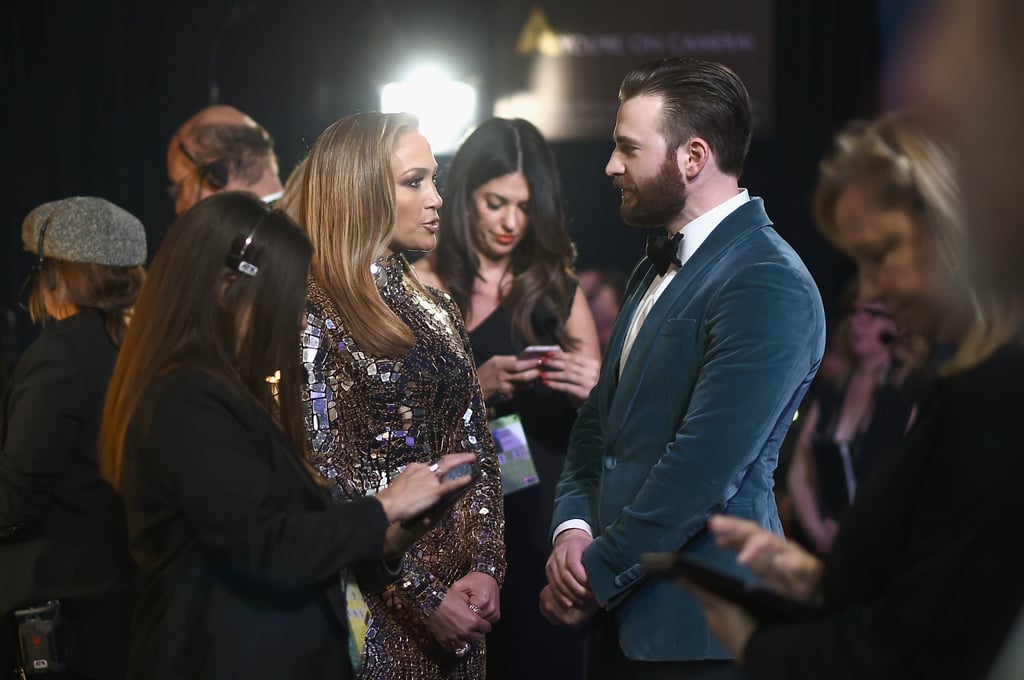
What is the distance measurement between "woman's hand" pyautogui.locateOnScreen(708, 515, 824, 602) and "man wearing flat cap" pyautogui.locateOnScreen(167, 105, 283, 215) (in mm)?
2598

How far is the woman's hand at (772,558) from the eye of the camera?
133 cm

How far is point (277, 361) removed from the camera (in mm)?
1692

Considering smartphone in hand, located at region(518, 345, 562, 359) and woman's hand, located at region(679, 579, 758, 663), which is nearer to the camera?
woman's hand, located at region(679, 579, 758, 663)

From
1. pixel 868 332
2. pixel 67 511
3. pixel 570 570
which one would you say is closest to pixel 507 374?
pixel 570 570

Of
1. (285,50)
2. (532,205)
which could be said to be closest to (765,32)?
(285,50)

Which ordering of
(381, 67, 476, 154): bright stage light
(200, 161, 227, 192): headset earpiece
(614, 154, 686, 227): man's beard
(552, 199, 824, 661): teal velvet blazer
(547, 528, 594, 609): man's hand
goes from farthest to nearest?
Answer: (381, 67, 476, 154): bright stage light
(200, 161, 227, 192): headset earpiece
(614, 154, 686, 227): man's beard
(547, 528, 594, 609): man's hand
(552, 199, 824, 661): teal velvet blazer

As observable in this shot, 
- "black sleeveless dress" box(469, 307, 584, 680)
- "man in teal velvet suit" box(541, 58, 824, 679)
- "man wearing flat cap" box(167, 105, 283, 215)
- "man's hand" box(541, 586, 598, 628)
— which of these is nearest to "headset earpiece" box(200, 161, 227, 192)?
"man wearing flat cap" box(167, 105, 283, 215)

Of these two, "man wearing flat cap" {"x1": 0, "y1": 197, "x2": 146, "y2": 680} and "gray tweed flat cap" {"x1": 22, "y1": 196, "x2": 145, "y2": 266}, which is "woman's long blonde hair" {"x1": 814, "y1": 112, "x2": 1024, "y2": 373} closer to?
Result: "man wearing flat cap" {"x1": 0, "y1": 197, "x2": 146, "y2": 680}

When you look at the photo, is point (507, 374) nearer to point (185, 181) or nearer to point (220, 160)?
point (220, 160)

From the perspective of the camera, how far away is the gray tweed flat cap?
2.74 meters

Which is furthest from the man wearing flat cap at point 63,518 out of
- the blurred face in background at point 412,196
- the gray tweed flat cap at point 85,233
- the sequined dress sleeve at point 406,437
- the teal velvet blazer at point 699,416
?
the teal velvet blazer at point 699,416

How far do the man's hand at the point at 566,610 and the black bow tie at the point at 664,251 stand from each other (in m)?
0.67

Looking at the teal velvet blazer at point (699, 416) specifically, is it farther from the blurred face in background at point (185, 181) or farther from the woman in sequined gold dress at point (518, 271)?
the blurred face in background at point (185, 181)

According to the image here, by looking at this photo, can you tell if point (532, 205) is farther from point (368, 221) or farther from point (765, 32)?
point (765, 32)
